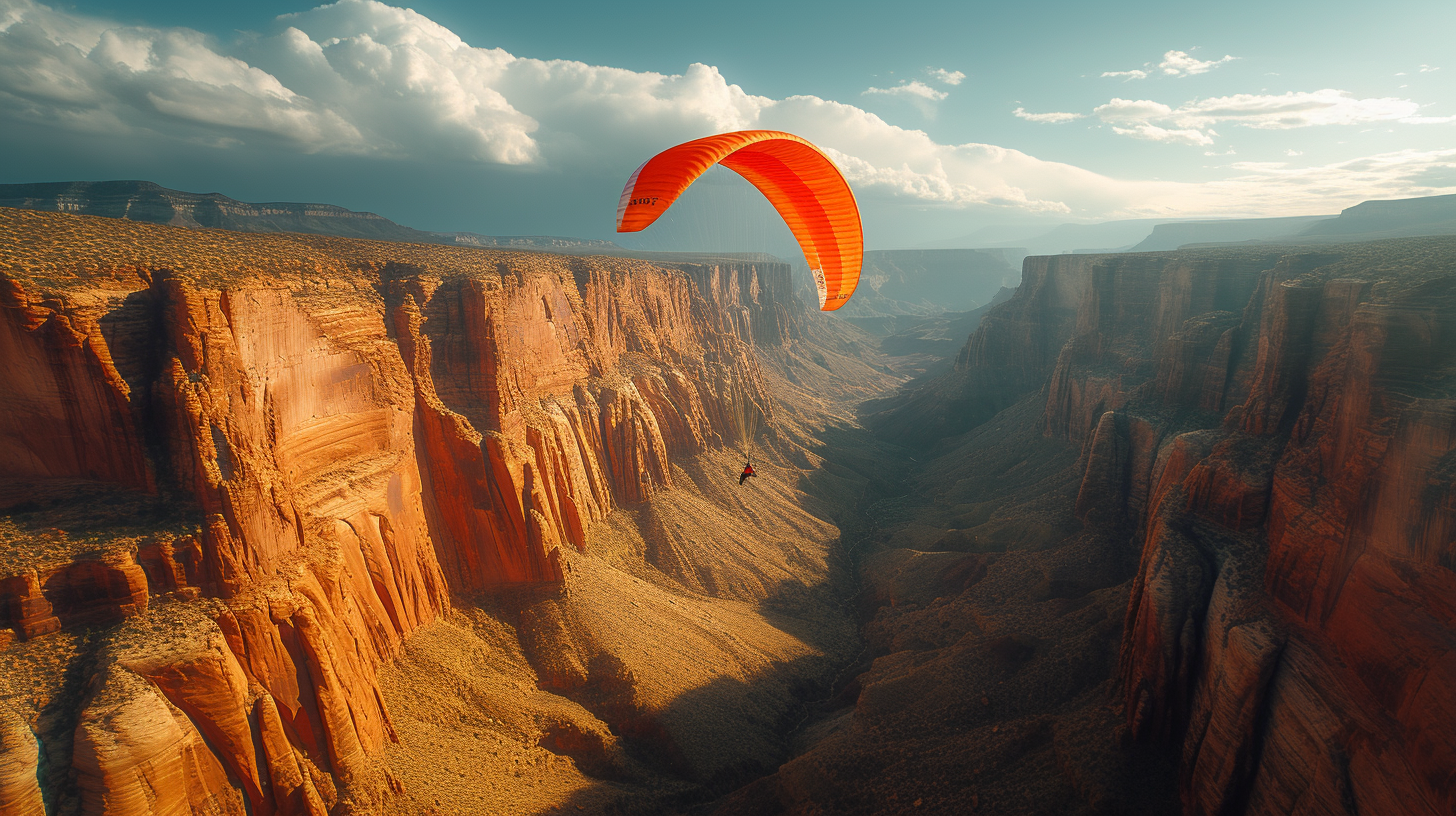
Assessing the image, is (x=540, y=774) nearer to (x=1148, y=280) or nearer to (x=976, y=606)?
(x=976, y=606)

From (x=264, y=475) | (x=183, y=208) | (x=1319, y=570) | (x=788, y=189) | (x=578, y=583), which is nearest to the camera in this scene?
(x=1319, y=570)

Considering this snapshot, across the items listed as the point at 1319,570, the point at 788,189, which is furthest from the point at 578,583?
the point at 1319,570

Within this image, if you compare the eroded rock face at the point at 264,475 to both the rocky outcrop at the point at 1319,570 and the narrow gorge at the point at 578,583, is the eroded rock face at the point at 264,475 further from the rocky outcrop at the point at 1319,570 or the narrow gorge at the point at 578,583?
the rocky outcrop at the point at 1319,570

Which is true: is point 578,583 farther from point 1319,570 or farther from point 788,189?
point 1319,570

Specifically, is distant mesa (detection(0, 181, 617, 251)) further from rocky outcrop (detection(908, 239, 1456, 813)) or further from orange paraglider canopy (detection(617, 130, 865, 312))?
rocky outcrop (detection(908, 239, 1456, 813))

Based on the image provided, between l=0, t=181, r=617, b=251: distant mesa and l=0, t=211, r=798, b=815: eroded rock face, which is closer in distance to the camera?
Result: l=0, t=211, r=798, b=815: eroded rock face

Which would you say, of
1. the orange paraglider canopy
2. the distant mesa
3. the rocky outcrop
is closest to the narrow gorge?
the rocky outcrop

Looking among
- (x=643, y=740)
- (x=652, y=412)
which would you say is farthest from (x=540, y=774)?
(x=652, y=412)
